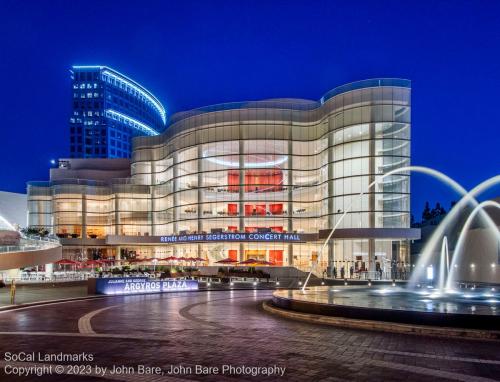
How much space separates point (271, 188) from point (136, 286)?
46.8 meters

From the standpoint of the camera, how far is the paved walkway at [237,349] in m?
11.4

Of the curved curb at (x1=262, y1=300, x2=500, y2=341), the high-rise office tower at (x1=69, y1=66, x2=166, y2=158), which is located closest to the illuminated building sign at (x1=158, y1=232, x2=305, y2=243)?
the curved curb at (x1=262, y1=300, x2=500, y2=341)

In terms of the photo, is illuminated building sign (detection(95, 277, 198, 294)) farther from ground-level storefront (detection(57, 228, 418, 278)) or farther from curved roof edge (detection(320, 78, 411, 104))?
curved roof edge (detection(320, 78, 411, 104))

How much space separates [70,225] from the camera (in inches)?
4269

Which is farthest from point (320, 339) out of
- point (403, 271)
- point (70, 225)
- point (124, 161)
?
point (124, 161)

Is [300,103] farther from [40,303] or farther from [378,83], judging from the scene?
[40,303]

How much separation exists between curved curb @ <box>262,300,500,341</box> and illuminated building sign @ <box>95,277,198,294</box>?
19205 millimetres

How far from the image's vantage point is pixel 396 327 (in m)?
18.0

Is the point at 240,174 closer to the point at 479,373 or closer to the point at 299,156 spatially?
the point at 299,156

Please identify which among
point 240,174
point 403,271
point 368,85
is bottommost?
point 403,271

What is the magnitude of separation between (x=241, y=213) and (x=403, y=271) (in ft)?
95.1

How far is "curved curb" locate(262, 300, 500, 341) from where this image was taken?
1653cm

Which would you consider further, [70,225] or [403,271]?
[70,225]

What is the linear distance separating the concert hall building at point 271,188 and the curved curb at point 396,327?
151ft
